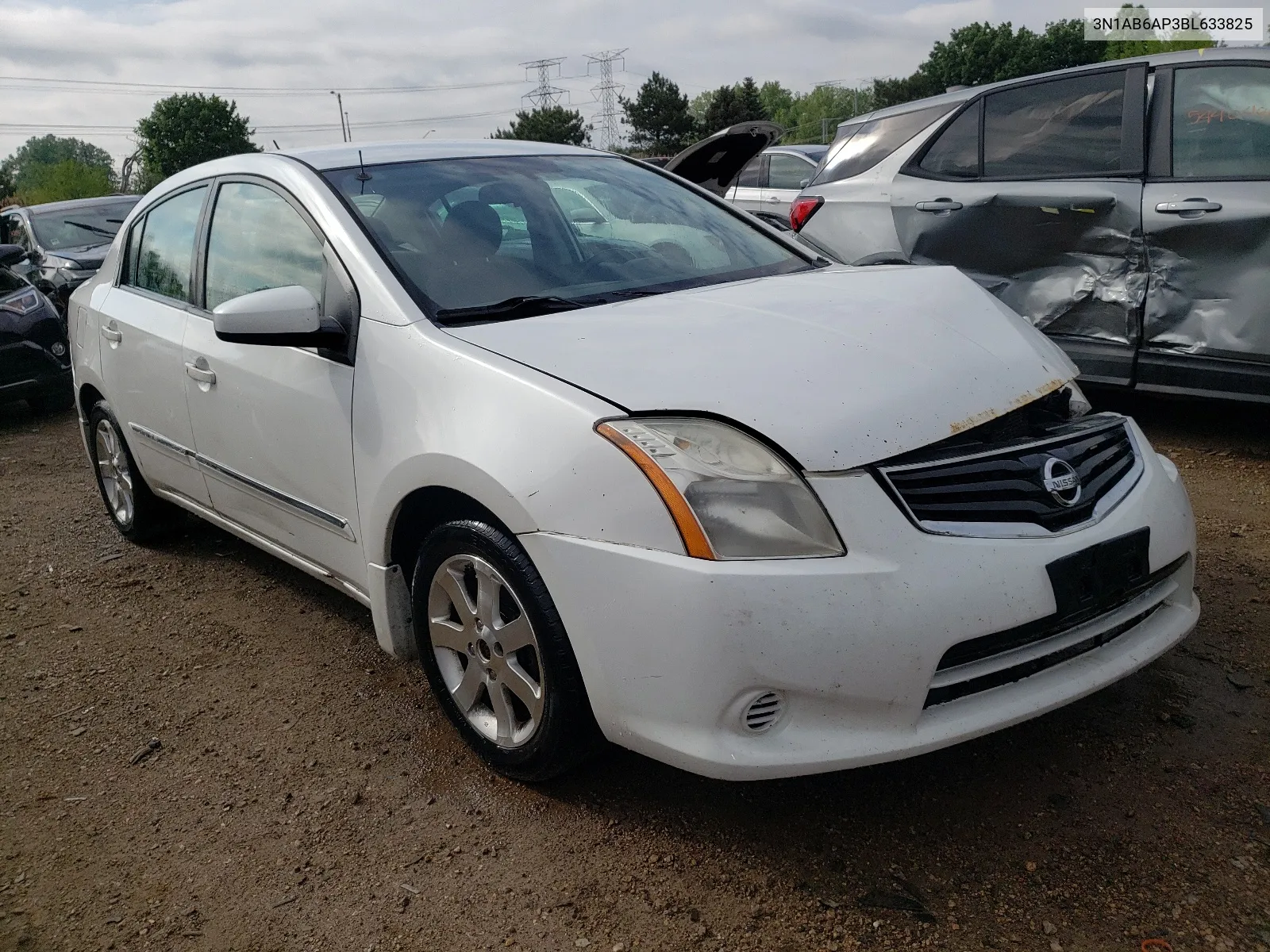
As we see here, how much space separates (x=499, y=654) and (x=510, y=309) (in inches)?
34.9

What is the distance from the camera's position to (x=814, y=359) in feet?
7.75

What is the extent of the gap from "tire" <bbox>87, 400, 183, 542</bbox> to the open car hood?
2797mm

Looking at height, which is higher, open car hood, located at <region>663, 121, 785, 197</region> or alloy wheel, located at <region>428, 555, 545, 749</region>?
open car hood, located at <region>663, 121, 785, 197</region>

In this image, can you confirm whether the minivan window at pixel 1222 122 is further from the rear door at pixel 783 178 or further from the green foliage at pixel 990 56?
the green foliage at pixel 990 56

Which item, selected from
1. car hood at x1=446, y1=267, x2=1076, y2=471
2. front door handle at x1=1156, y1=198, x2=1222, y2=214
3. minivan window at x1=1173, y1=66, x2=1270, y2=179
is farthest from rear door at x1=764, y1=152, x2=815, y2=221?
car hood at x1=446, y1=267, x2=1076, y2=471

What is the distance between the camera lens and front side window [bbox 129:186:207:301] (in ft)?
12.7

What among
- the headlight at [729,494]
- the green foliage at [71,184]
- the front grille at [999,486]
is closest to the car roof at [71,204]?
the headlight at [729,494]

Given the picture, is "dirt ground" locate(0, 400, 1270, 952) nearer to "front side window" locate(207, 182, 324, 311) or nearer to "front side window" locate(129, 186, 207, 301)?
"front side window" locate(207, 182, 324, 311)

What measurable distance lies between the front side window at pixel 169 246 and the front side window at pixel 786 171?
8.25 meters

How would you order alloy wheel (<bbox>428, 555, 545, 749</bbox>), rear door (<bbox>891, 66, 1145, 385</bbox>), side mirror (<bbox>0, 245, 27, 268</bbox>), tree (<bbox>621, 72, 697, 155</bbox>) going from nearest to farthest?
alloy wheel (<bbox>428, 555, 545, 749</bbox>), rear door (<bbox>891, 66, 1145, 385</bbox>), side mirror (<bbox>0, 245, 27, 268</bbox>), tree (<bbox>621, 72, 697, 155</bbox>)

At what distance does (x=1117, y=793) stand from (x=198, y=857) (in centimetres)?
212

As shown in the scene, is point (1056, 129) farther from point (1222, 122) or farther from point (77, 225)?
point (77, 225)

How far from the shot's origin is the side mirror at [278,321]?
109 inches

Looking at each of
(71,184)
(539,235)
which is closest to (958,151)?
(539,235)
